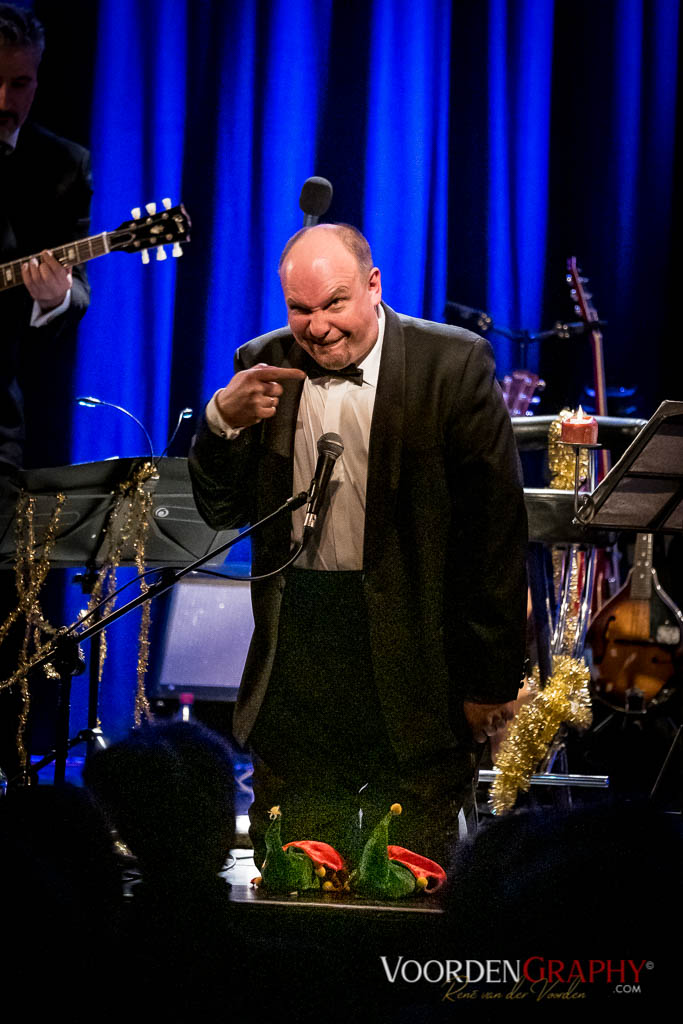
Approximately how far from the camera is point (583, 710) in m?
3.38

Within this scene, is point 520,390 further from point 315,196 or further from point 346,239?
point 346,239

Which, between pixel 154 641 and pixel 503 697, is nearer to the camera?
pixel 503 697

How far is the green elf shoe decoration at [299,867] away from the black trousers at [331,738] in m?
0.31

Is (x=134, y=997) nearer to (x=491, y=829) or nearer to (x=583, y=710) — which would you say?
(x=491, y=829)

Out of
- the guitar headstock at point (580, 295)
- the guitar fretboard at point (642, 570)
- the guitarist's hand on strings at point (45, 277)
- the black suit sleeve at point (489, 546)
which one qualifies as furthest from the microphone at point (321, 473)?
the guitar headstock at point (580, 295)

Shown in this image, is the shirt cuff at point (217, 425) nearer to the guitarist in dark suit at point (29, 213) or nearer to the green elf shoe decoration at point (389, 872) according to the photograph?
the green elf shoe decoration at point (389, 872)

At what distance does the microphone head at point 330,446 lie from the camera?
6.65 feet

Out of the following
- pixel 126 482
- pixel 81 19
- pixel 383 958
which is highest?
pixel 81 19

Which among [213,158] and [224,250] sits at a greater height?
[213,158]

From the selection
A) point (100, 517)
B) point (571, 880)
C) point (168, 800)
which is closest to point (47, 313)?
point (100, 517)

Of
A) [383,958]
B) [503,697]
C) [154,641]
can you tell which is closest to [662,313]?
[154,641]

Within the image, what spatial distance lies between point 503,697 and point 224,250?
2.67 metres

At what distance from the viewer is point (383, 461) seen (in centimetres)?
217

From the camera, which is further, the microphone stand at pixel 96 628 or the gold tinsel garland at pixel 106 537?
the gold tinsel garland at pixel 106 537
